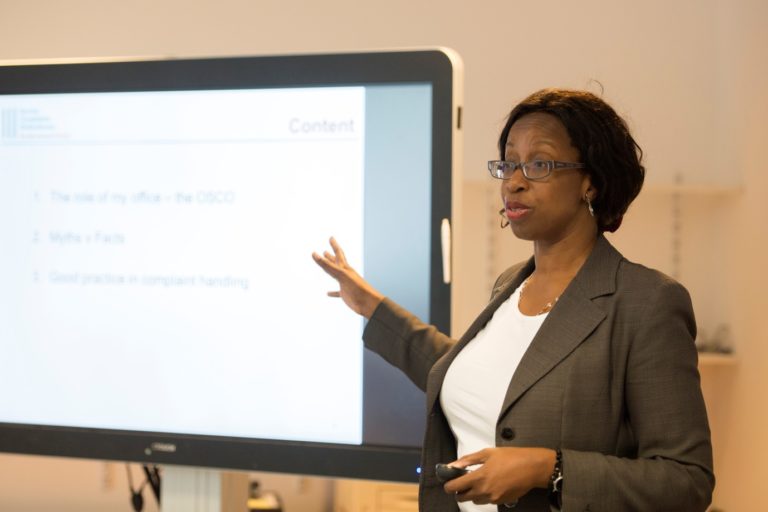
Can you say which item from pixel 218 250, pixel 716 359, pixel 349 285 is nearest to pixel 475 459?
pixel 349 285

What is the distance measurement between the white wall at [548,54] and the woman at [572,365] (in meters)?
2.11

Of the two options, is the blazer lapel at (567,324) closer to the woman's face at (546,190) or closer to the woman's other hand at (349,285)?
the woman's face at (546,190)

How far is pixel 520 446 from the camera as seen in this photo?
1.19 m

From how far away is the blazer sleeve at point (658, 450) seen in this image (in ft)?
3.68

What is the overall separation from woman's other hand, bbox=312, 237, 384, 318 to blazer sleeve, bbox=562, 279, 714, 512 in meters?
0.63

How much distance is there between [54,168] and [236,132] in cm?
42

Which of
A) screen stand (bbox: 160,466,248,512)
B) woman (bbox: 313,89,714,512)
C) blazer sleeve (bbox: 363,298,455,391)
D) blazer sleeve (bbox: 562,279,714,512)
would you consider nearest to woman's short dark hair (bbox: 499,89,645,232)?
woman (bbox: 313,89,714,512)

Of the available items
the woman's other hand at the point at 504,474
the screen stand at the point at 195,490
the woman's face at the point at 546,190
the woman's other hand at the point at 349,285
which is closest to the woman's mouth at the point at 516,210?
the woman's face at the point at 546,190

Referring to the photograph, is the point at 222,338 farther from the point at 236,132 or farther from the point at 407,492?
the point at 407,492

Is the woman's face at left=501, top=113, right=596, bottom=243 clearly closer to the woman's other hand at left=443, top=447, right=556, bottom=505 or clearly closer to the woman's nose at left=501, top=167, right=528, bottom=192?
the woman's nose at left=501, top=167, right=528, bottom=192

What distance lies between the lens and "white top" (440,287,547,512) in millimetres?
1284

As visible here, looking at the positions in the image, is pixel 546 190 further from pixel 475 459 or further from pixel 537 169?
pixel 475 459

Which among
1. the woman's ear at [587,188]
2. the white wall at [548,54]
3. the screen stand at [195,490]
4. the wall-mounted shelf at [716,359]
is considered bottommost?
the screen stand at [195,490]

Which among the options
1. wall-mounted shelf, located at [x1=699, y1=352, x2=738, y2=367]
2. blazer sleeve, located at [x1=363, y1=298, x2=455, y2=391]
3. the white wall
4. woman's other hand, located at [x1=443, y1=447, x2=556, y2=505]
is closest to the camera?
woman's other hand, located at [x1=443, y1=447, x2=556, y2=505]
